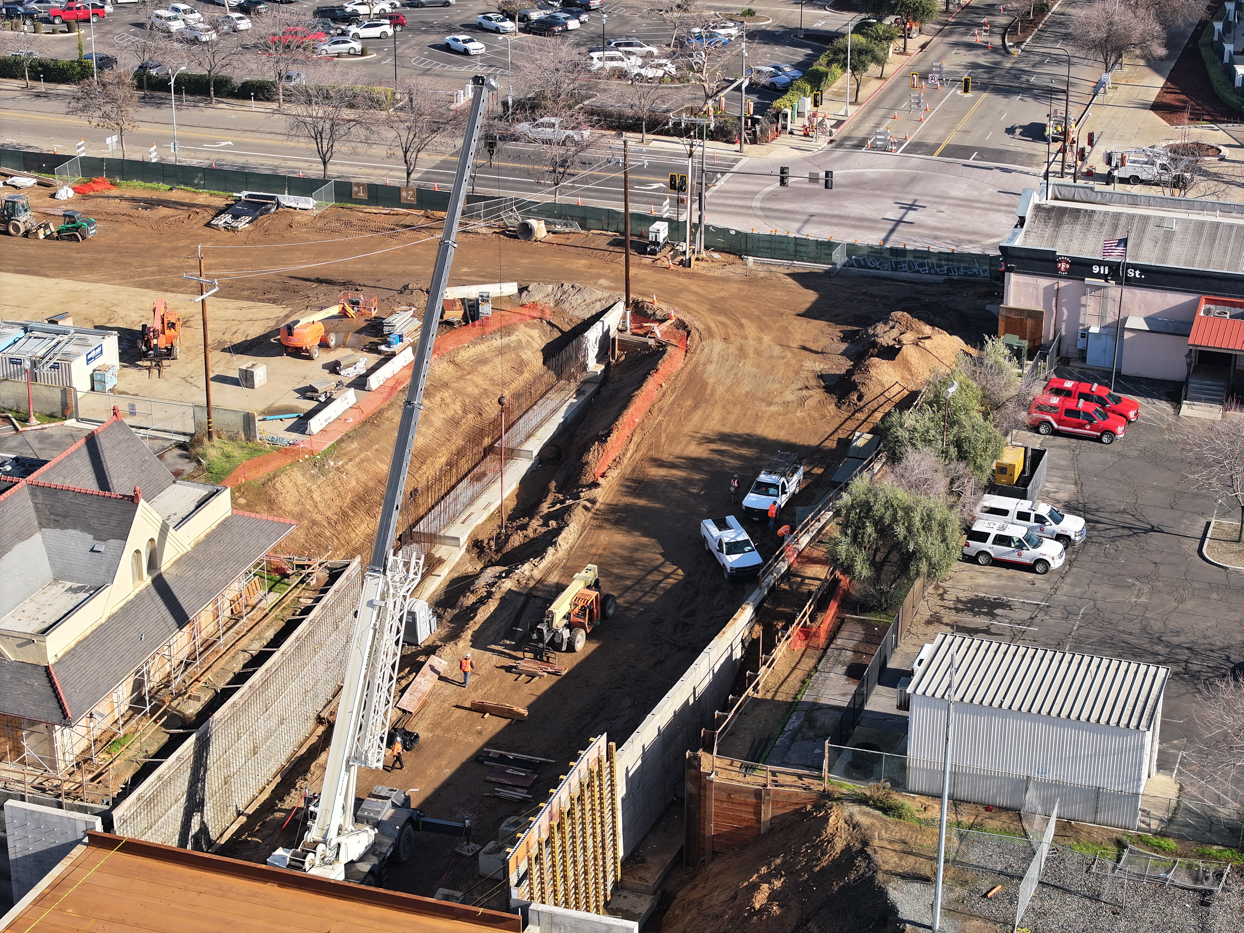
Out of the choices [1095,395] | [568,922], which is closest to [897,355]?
[1095,395]

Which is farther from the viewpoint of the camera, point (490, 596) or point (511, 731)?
point (490, 596)

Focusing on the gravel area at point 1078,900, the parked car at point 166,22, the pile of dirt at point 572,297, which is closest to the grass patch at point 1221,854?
the gravel area at point 1078,900

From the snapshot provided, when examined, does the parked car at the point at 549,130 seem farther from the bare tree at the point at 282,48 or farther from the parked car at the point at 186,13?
the parked car at the point at 186,13

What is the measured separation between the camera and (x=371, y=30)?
113 metres

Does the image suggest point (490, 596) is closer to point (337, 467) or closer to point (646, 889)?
point (337, 467)

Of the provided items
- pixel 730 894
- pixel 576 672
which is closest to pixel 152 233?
pixel 576 672

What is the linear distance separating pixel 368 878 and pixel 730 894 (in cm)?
894

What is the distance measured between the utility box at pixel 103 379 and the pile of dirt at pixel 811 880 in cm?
3500

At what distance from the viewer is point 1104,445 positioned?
59.0 metres

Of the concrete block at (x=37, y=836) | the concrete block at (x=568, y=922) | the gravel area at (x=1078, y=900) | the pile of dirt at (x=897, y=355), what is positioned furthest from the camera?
the pile of dirt at (x=897, y=355)

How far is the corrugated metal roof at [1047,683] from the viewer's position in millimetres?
37875

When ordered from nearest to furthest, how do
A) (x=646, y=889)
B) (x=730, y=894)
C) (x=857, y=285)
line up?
(x=730, y=894) → (x=646, y=889) → (x=857, y=285)

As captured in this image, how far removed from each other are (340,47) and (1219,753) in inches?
3395

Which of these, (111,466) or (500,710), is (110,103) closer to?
(111,466)
